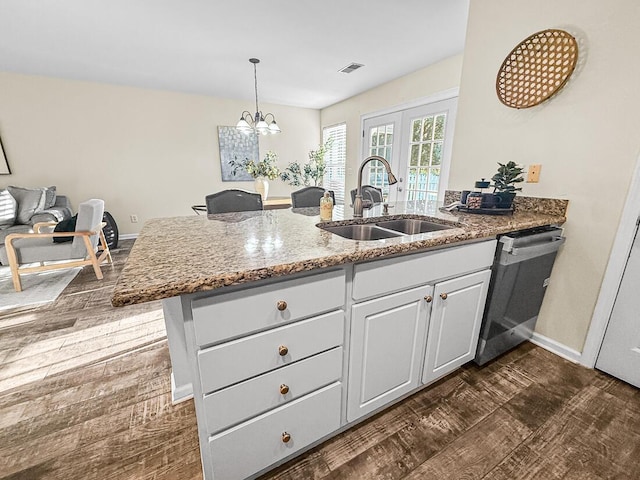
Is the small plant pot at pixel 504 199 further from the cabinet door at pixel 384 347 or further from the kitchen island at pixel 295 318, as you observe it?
the cabinet door at pixel 384 347

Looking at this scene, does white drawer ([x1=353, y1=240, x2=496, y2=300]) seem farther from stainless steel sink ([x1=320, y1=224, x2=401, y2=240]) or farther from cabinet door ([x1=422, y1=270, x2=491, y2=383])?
stainless steel sink ([x1=320, y1=224, x2=401, y2=240])

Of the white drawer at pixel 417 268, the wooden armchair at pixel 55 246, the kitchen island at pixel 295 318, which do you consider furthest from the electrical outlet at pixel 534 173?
the wooden armchair at pixel 55 246

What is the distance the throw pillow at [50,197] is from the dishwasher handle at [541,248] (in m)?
5.03

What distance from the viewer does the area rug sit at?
2.38m

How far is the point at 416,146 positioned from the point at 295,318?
340 cm

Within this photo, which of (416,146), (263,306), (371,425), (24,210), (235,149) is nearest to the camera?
(263,306)

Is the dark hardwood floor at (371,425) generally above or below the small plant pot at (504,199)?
below

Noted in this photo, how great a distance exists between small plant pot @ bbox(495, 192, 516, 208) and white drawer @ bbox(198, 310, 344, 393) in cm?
135

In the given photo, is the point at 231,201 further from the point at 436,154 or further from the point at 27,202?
the point at 27,202

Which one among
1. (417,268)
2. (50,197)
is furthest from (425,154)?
(50,197)

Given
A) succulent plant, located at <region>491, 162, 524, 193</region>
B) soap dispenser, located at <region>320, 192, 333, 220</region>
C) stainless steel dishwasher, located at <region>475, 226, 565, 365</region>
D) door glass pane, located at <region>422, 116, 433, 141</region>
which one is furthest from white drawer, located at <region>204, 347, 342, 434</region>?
door glass pane, located at <region>422, 116, 433, 141</region>

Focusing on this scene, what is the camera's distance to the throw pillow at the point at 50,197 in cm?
347

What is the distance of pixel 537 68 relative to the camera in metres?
1.66

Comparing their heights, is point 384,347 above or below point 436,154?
below
